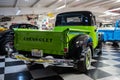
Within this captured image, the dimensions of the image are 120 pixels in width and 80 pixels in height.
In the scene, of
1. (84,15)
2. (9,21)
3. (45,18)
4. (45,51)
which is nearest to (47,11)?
(45,18)

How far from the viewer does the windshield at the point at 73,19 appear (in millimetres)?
4086

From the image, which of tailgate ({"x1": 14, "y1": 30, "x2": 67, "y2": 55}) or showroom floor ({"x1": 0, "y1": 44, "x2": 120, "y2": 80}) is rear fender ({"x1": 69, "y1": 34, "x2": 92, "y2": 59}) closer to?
tailgate ({"x1": 14, "y1": 30, "x2": 67, "y2": 55})

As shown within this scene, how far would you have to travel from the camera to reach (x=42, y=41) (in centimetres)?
316

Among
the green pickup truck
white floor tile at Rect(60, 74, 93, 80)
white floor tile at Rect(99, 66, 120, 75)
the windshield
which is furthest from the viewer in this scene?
the windshield

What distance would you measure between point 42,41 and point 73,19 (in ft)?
5.02

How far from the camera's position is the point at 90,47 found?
3783mm

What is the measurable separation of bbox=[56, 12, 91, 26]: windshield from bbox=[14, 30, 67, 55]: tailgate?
142 cm

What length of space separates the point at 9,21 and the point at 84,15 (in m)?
13.7

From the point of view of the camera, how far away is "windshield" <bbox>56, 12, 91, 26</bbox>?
4.09 metres

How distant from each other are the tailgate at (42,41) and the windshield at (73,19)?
1424mm

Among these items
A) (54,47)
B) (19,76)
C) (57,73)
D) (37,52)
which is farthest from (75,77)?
(19,76)

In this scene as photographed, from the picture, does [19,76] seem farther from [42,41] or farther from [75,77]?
[75,77]

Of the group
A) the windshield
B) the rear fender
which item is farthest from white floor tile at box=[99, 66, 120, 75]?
the windshield

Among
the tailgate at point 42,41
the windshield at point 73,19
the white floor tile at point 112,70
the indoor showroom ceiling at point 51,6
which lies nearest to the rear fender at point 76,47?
the tailgate at point 42,41
